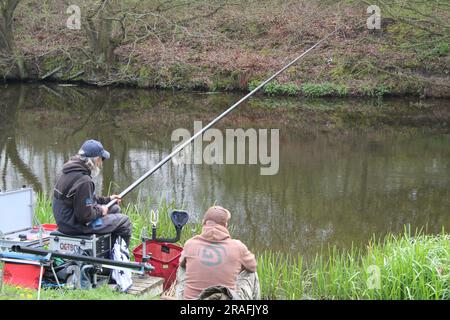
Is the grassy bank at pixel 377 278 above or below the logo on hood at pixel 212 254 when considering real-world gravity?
below

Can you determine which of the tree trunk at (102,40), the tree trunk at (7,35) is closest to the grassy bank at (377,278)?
the tree trunk at (102,40)

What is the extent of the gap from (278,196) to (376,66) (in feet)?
41.7

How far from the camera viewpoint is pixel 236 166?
1183 centimetres

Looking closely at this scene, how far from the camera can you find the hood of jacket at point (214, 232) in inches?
149

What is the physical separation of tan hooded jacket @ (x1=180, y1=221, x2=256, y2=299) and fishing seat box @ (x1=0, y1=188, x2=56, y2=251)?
5.19ft

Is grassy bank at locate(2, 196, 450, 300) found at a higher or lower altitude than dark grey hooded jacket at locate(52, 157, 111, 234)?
lower

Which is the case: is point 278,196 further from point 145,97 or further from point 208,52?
point 208,52

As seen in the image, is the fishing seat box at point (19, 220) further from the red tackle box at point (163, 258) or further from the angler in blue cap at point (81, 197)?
the red tackle box at point (163, 258)

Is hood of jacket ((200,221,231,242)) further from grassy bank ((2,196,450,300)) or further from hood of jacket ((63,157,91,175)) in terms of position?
hood of jacket ((63,157,91,175))

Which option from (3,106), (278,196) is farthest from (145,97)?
(278,196)

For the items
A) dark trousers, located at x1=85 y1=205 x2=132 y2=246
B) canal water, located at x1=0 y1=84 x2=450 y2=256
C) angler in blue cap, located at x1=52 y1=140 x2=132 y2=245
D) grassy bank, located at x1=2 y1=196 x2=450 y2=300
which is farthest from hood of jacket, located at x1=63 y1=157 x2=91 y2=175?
canal water, located at x1=0 y1=84 x2=450 y2=256

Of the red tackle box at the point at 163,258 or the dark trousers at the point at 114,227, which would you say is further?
the red tackle box at the point at 163,258

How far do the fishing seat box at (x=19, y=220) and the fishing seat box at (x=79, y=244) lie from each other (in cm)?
24

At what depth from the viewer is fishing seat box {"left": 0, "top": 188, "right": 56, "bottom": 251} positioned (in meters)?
4.95
